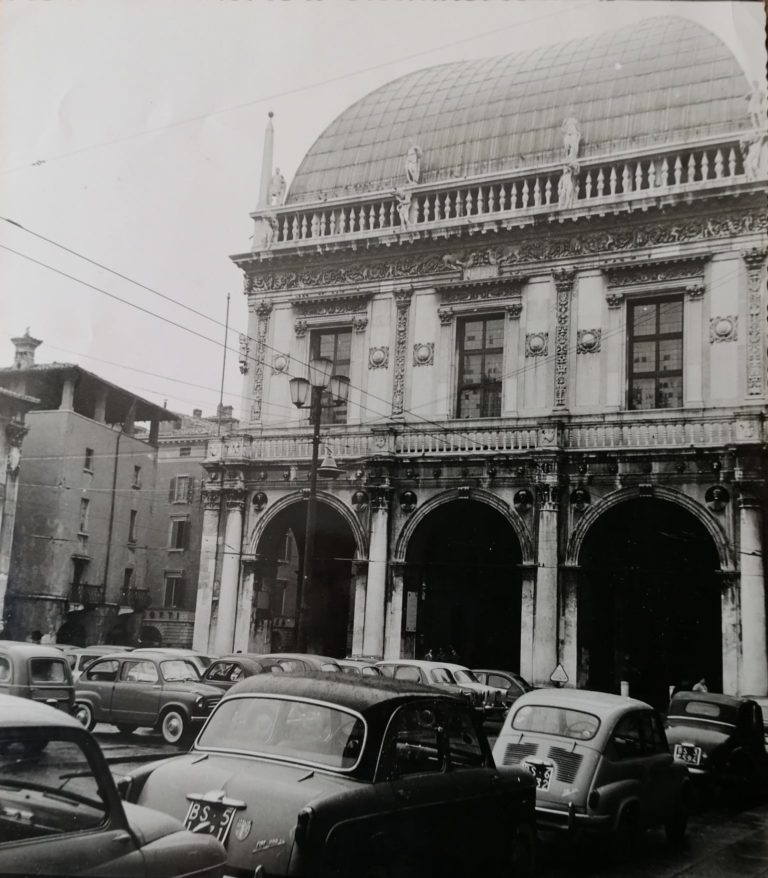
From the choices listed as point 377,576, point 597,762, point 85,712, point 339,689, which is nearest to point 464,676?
point 377,576

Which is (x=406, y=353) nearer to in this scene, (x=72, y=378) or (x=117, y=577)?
(x=72, y=378)

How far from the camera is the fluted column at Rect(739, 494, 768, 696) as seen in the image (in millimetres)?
19297

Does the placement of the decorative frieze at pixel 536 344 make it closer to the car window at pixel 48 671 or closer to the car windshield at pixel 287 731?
the car window at pixel 48 671

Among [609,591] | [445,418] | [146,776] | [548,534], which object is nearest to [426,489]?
[445,418]

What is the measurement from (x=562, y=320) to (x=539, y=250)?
6.34 ft

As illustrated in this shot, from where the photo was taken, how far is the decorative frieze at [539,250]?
21.4 m

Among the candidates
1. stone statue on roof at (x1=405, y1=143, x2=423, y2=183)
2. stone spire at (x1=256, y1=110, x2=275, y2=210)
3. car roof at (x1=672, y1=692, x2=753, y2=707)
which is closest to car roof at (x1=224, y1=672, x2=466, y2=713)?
car roof at (x1=672, y1=692, x2=753, y2=707)

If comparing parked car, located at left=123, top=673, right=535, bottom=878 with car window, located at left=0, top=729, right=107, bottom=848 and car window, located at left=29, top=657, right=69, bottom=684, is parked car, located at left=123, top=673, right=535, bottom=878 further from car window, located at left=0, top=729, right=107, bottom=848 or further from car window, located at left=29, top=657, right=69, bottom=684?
car window, located at left=29, top=657, right=69, bottom=684

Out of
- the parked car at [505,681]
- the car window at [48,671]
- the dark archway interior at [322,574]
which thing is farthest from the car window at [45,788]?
the dark archway interior at [322,574]

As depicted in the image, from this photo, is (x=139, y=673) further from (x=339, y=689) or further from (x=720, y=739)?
(x=339, y=689)

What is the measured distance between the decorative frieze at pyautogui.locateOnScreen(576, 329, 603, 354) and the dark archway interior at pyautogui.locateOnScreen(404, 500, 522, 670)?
15.7 feet

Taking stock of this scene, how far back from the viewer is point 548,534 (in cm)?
2184

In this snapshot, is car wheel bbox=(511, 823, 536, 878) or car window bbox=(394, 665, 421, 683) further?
car window bbox=(394, 665, 421, 683)

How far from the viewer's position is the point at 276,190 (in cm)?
2680
